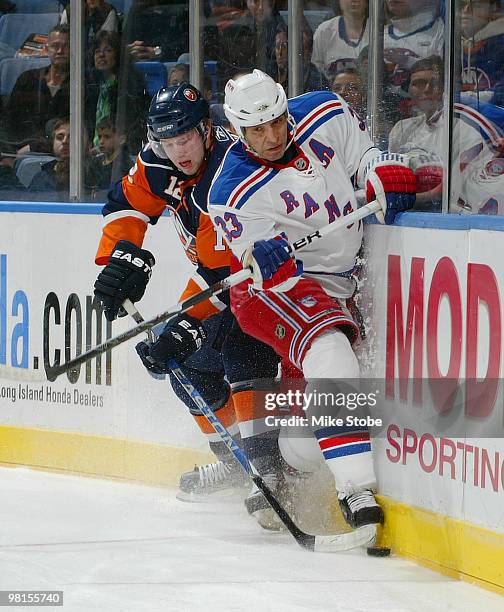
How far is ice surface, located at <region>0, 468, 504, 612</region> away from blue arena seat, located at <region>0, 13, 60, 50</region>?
1755 mm

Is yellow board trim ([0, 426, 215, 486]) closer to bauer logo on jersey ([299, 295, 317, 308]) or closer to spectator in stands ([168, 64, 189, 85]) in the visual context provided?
bauer logo on jersey ([299, 295, 317, 308])

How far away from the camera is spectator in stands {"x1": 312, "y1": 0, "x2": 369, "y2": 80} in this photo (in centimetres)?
387

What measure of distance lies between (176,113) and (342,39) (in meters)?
0.57

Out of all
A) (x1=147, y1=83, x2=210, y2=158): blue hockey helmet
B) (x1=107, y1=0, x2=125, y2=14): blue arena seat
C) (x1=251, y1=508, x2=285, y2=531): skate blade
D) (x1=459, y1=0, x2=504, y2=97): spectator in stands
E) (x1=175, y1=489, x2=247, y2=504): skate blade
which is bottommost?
(x1=175, y1=489, x2=247, y2=504): skate blade

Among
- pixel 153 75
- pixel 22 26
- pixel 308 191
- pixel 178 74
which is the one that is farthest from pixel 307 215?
pixel 22 26

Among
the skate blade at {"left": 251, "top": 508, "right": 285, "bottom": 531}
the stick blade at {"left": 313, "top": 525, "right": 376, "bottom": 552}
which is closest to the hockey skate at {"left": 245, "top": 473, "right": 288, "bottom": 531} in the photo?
the skate blade at {"left": 251, "top": 508, "right": 285, "bottom": 531}

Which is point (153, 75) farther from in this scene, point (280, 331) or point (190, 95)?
point (280, 331)

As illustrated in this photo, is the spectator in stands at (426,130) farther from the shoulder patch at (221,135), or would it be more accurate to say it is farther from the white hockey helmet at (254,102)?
the shoulder patch at (221,135)

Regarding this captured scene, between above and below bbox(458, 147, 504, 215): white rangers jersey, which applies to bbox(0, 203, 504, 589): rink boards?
below

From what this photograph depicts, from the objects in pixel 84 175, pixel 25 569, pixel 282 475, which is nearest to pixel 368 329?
pixel 282 475

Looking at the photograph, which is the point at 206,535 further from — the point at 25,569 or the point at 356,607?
the point at 356,607

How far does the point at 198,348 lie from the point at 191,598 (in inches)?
42.0

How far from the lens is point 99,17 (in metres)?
4.77

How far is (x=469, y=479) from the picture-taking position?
3137 mm
